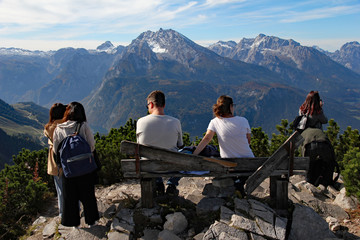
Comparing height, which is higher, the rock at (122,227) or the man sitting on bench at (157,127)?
the man sitting on bench at (157,127)

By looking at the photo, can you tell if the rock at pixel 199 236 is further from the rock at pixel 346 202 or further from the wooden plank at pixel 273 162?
the rock at pixel 346 202

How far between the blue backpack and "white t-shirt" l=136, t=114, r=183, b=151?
1152 mm

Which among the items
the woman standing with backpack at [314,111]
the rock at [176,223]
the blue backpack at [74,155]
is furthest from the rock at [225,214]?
the woman standing with backpack at [314,111]

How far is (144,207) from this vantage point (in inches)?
235

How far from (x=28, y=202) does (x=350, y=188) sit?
28.7 ft

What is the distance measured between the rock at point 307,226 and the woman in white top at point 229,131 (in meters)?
1.56

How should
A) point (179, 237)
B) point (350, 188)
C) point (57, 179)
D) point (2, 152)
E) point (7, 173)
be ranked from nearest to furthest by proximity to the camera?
point (179, 237) → point (57, 179) → point (350, 188) → point (7, 173) → point (2, 152)

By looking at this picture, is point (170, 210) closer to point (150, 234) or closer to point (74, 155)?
point (150, 234)

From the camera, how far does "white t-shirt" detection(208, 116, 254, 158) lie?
605 centimetres

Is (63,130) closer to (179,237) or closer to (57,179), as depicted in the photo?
(57,179)

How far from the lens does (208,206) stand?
5.84 m

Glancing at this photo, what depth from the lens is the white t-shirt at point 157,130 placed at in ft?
19.4

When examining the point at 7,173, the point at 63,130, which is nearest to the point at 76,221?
the point at 63,130

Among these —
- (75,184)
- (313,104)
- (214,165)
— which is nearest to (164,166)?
(214,165)
